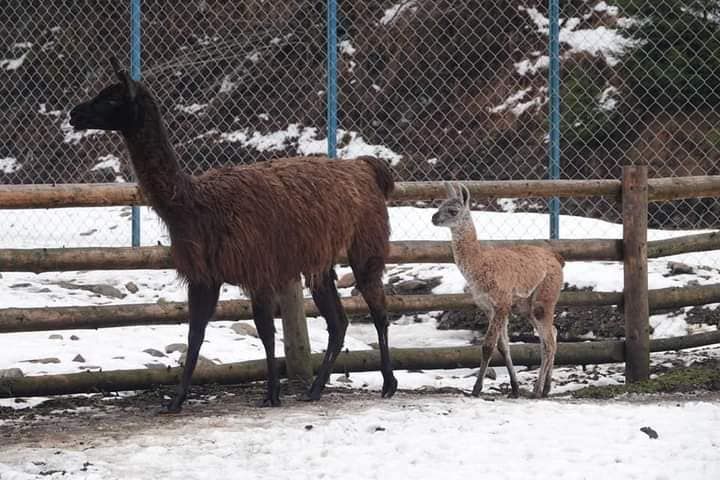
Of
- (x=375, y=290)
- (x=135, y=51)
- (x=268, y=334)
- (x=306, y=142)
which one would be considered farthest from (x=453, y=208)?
(x=306, y=142)

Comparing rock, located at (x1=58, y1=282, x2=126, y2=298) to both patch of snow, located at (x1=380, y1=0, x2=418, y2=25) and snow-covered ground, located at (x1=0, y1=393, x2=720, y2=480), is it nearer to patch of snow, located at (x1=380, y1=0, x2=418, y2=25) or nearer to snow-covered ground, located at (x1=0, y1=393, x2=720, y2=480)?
snow-covered ground, located at (x1=0, y1=393, x2=720, y2=480)

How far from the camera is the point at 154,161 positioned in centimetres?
638

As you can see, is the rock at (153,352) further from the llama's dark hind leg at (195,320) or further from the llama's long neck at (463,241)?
the llama's long neck at (463,241)

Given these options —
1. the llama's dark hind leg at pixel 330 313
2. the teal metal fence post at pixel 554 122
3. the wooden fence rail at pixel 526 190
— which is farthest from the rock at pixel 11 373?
the teal metal fence post at pixel 554 122

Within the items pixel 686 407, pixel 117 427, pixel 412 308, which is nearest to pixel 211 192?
pixel 117 427

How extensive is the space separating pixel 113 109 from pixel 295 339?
6.29ft

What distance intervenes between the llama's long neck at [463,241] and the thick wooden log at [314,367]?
0.84 metres

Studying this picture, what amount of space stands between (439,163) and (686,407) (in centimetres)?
845

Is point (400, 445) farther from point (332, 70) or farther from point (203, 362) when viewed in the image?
point (332, 70)

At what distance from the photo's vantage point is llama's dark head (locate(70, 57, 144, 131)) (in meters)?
6.27

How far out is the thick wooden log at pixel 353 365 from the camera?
6.91m

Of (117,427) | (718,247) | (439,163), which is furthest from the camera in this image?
(439,163)

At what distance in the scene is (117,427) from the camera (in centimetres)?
602

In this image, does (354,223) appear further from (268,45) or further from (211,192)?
(268,45)
